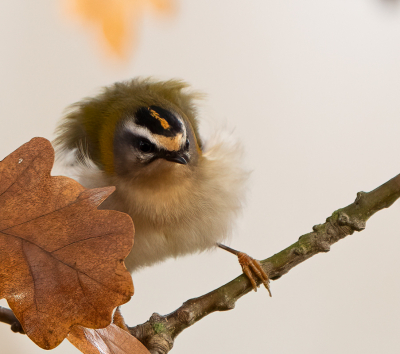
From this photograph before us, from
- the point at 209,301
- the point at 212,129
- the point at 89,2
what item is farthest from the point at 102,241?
the point at 89,2

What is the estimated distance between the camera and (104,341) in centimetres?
34

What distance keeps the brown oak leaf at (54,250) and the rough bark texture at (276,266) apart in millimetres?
248

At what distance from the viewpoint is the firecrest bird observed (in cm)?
62

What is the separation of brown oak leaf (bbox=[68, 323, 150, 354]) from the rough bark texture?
158 mm

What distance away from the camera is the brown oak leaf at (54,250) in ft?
0.89

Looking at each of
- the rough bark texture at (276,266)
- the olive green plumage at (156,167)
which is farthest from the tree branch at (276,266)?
the olive green plumage at (156,167)

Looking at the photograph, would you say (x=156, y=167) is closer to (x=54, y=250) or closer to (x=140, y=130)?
(x=140, y=130)

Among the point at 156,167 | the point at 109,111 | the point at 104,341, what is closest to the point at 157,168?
the point at 156,167

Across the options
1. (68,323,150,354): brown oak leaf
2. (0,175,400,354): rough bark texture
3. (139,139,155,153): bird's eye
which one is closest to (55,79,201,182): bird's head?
(139,139,155,153): bird's eye

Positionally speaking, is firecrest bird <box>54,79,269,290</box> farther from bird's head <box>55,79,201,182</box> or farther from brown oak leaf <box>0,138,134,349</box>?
brown oak leaf <box>0,138,134,349</box>

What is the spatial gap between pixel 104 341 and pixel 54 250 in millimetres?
97

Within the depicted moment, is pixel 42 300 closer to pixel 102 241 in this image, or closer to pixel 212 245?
pixel 102 241

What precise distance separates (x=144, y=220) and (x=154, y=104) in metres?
0.17

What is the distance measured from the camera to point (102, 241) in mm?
279
